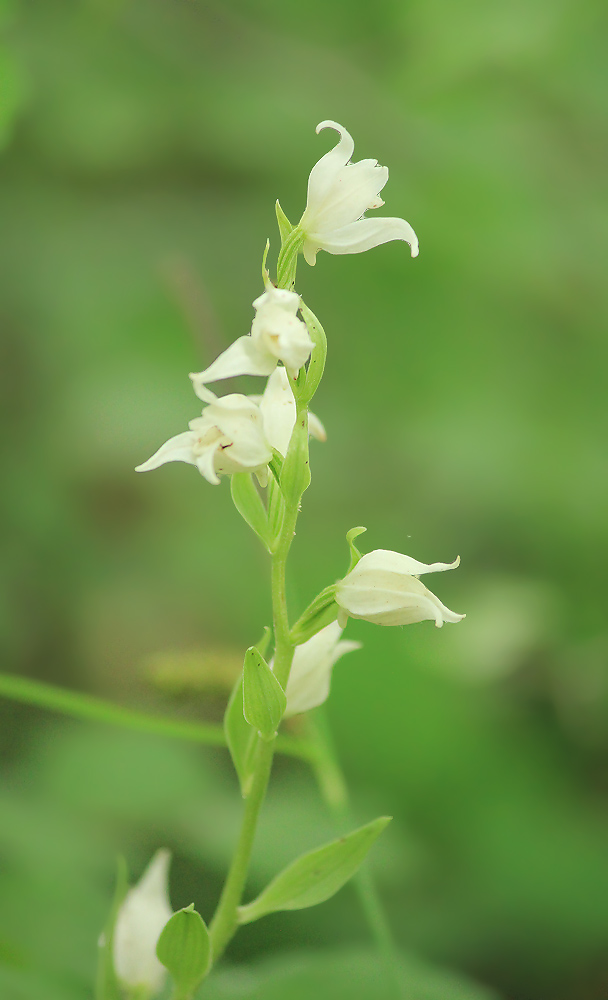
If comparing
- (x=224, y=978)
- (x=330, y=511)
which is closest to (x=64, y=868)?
(x=224, y=978)

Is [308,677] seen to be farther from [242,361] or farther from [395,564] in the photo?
[242,361]

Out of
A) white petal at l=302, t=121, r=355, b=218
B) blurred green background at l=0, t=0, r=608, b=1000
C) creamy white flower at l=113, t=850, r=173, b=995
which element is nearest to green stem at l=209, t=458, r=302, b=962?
creamy white flower at l=113, t=850, r=173, b=995

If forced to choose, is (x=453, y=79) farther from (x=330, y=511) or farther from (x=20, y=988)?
(x=20, y=988)

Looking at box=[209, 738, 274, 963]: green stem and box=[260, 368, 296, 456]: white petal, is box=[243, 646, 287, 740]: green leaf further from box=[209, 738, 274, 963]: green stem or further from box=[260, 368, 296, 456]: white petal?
box=[260, 368, 296, 456]: white petal

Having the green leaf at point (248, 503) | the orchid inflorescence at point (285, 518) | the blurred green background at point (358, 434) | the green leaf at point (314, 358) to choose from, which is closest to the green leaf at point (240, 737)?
the orchid inflorescence at point (285, 518)

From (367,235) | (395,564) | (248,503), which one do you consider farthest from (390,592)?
(367,235)

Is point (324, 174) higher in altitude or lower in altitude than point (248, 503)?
higher

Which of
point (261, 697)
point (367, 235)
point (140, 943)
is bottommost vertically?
point (140, 943)
